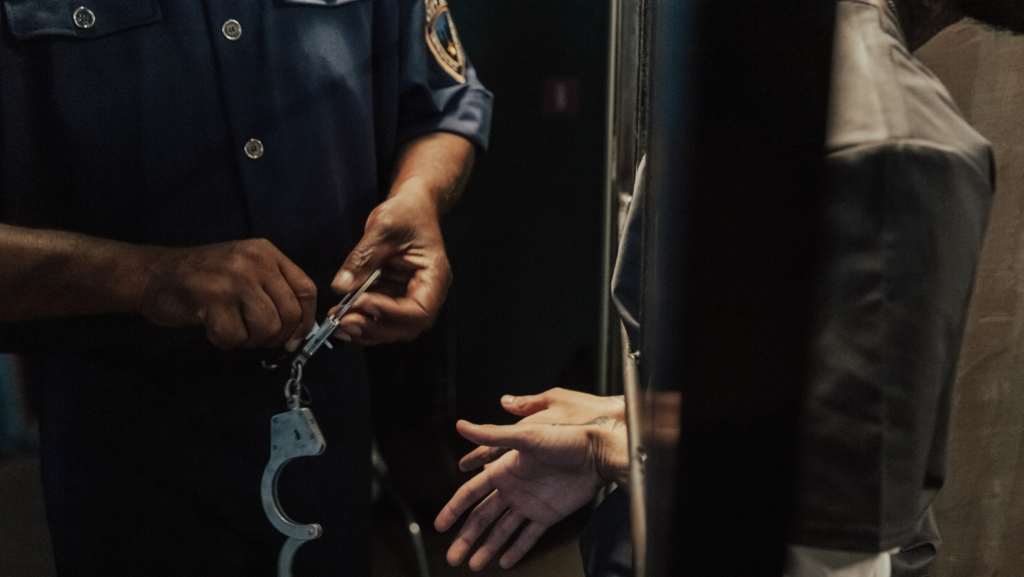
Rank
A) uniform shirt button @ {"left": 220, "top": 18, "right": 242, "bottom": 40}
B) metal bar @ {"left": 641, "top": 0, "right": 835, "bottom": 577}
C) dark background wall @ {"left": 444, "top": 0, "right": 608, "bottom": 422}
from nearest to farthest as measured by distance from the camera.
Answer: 1. metal bar @ {"left": 641, "top": 0, "right": 835, "bottom": 577}
2. uniform shirt button @ {"left": 220, "top": 18, "right": 242, "bottom": 40}
3. dark background wall @ {"left": 444, "top": 0, "right": 608, "bottom": 422}

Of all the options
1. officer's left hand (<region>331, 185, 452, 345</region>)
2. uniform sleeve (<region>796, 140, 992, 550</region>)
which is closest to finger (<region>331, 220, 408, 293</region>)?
officer's left hand (<region>331, 185, 452, 345</region>)

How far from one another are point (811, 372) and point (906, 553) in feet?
0.65

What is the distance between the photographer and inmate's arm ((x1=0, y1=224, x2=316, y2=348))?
1.67ft

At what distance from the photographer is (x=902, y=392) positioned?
32cm

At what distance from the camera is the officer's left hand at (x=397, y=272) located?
0.58m

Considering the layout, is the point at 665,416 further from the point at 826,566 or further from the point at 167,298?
the point at 167,298

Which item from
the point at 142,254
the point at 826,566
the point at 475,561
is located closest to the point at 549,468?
the point at 475,561

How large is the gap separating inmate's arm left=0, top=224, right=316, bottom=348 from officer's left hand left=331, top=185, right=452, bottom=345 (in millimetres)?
57

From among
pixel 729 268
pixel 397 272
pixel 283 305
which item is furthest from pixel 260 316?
pixel 729 268

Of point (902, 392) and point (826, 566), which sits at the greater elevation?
point (902, 392)

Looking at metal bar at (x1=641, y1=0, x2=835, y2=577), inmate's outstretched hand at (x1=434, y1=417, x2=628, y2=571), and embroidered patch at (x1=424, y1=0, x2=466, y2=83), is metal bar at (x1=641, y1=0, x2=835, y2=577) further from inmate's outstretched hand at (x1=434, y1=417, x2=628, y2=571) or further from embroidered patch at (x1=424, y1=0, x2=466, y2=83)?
embroidered patch at (x1=424, y1=0, x2=466, y2=83)

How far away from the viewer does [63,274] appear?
1.69ft

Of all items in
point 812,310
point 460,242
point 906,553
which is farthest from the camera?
point 460,242

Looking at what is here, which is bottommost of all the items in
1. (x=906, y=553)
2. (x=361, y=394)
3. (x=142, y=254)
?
(x=361, y=394)
